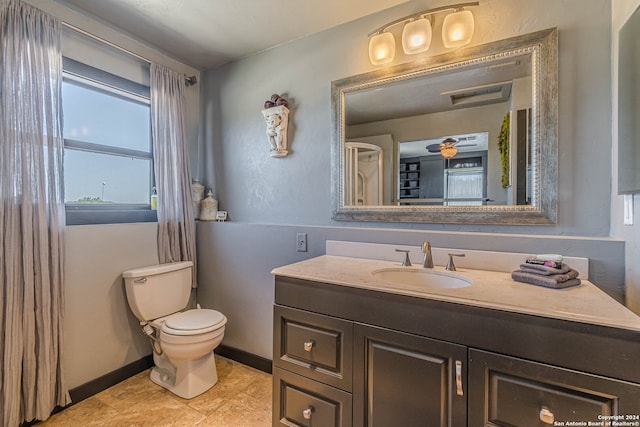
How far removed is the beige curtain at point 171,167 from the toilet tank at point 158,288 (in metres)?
0.15

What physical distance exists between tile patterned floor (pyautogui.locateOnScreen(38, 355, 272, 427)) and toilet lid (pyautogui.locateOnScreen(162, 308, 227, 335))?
453 millimetres

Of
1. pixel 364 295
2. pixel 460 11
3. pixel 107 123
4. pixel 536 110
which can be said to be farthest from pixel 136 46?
pixel 536 110

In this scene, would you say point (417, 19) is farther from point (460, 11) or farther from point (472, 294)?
point (472, 294)

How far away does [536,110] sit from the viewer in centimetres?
141

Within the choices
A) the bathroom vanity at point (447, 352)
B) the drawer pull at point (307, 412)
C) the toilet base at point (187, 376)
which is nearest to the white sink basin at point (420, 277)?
the bathroom vanity at point (447, 352)

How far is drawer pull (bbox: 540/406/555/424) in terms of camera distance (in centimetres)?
88

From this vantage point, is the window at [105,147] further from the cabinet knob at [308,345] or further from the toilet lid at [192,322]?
the cabinet knob at [308,345]

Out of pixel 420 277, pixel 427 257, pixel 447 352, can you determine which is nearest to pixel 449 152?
pixel 427 257

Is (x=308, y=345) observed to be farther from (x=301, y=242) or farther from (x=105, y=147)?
(x=105, y=147)

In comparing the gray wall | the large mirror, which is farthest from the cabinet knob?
the large mirror

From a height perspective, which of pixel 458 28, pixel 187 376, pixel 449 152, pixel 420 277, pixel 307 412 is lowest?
pixel 187 376

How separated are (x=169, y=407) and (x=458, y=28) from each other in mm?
2682

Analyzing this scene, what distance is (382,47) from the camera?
1.71 meters

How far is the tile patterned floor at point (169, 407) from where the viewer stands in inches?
65.7
